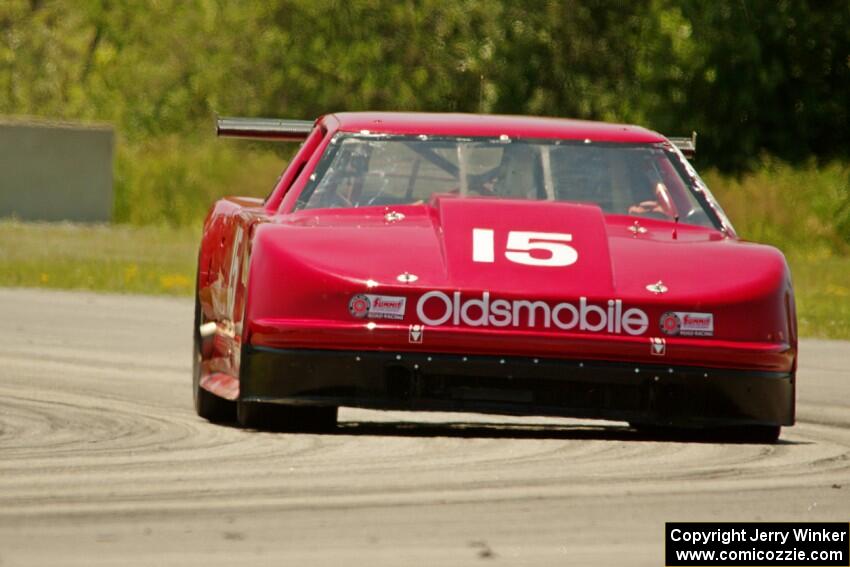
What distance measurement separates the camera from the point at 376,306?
8094 mm

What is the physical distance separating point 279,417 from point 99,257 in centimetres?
1874

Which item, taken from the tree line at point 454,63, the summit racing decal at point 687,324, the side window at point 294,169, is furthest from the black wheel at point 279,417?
the tree line at point 454,63

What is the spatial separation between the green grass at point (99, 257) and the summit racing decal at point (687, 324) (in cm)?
1308

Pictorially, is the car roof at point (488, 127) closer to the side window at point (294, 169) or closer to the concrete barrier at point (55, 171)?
the side window at point (294, 169)

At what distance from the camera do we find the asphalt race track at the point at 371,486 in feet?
19.3

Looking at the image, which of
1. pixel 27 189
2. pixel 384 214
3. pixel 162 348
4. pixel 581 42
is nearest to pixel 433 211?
pixel 384 214

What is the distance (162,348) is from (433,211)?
5812 millimetres

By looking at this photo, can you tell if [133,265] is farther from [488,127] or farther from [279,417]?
[279,417]

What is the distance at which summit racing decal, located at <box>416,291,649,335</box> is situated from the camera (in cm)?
806

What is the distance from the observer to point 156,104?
52469 mm

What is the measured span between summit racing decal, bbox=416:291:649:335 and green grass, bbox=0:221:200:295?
510 inches

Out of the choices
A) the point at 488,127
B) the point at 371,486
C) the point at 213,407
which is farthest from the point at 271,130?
the point at 371,486

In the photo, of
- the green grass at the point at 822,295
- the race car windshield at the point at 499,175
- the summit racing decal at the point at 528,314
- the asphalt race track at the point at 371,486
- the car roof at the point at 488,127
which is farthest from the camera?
the green grass at the point at 822,295

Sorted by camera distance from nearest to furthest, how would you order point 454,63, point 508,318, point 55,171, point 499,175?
point 508,318 → point 499,175 → point 55,171 → point 454,63
